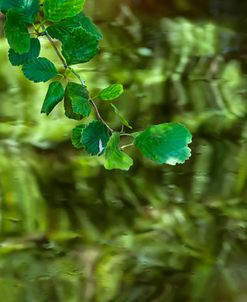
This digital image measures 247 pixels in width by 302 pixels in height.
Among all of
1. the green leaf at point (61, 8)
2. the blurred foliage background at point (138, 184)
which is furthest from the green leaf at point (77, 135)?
the blurred foliage background at point (138, 184)

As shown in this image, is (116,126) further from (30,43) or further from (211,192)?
(30,43)

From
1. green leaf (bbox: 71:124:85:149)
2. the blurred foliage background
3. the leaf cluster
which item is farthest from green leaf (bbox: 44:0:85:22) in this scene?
the blurred foliage background

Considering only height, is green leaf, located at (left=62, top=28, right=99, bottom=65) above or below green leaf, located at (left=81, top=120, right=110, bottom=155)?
above

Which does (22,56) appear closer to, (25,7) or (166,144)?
(25,7)

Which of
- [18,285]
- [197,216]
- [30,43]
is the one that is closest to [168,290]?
[197,216]

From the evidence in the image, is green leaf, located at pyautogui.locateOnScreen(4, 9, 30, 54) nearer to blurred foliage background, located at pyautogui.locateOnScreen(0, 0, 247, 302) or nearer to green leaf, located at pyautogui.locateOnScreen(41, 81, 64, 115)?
green leaf, located at pyautogui.locateOnScreen(41, 81, 64, 115)

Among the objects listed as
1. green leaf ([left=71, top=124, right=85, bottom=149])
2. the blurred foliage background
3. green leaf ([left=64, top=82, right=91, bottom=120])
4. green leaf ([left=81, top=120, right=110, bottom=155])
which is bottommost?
the blurred foliage background
